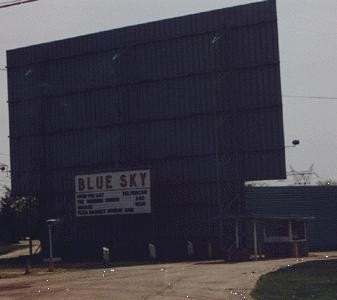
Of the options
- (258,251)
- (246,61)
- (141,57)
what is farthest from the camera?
(141,57)

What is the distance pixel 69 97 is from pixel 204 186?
43.0 ft

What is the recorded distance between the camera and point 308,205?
66938 mm

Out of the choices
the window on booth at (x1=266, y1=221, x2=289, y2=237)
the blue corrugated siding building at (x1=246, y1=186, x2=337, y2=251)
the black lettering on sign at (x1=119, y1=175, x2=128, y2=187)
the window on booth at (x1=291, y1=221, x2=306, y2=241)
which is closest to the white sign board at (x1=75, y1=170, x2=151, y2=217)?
the black lettering on sign at (x1=119, y1=175, x2=128, y2=187)

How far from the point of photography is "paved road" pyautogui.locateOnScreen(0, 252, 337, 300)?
76.6 ft

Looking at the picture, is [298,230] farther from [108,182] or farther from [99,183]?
[99,183]

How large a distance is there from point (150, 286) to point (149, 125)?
94.4ft

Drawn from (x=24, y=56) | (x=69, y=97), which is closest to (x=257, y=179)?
(x=69, y=97)

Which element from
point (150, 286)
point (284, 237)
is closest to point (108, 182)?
point (284, 237)

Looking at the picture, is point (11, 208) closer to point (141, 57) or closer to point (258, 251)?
point (141, 57)

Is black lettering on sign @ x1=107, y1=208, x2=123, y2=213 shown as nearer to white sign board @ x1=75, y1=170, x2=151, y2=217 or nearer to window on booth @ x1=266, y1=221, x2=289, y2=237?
white sign board @ x1=75, y1=170, x2=151, y2=217

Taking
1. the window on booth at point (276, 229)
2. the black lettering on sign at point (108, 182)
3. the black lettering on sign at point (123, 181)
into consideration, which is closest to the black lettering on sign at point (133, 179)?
the black lettering on sign at point (123, 181)

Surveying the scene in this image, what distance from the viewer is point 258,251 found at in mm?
47594

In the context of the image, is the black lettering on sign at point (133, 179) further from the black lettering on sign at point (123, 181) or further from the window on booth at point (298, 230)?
the window on booth at point (298, 230)

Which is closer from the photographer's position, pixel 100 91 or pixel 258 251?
pixel 258 251
